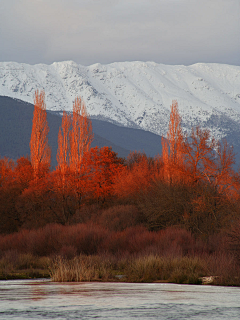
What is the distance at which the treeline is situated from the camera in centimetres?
3447

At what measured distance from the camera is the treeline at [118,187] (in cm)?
3447

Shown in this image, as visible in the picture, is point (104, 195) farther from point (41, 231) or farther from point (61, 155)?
point (41, 231)

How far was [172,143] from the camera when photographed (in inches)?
1885

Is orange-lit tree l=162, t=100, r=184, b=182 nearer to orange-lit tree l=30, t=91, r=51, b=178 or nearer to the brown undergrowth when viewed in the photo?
the brown undergrowth

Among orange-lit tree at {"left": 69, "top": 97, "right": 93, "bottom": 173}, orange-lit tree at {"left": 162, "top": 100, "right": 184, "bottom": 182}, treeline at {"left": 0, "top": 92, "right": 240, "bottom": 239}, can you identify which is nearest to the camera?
treeline at {"left": 0, "top": 92, "right": 240, "bottom": 239}

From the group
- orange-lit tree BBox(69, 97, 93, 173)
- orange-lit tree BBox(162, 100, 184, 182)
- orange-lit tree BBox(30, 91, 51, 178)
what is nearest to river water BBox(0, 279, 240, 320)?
orange-lit tree BBox(162, 100, 184, 182)

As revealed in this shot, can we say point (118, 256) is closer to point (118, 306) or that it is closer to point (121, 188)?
point (118, 306)

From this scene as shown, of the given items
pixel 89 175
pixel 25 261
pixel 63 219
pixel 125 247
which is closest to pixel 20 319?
pixel 25 261

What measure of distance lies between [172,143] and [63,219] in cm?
1454

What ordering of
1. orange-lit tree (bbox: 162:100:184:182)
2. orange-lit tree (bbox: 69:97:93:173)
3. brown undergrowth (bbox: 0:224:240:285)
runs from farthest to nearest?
orange-lit tree (bbox: 69:97:93:173) → orange-lit tree (bbox: 162:100:184:182) → brown undergrowth (bbox: 0:224:240:285)

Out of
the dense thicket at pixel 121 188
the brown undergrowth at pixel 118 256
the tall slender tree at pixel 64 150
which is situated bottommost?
the brown undergrowth at pixel 118 256

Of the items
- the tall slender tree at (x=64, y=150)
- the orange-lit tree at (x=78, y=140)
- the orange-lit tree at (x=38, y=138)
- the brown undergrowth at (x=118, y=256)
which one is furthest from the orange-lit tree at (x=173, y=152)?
the orange-lit tree at (x=38, y=138)

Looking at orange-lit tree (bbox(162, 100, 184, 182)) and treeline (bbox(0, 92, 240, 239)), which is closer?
treeline (bbox(0, 92, 240, 239))

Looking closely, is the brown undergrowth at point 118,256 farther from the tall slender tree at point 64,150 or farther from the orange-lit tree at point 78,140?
the orange-lit tree at point 78,140
